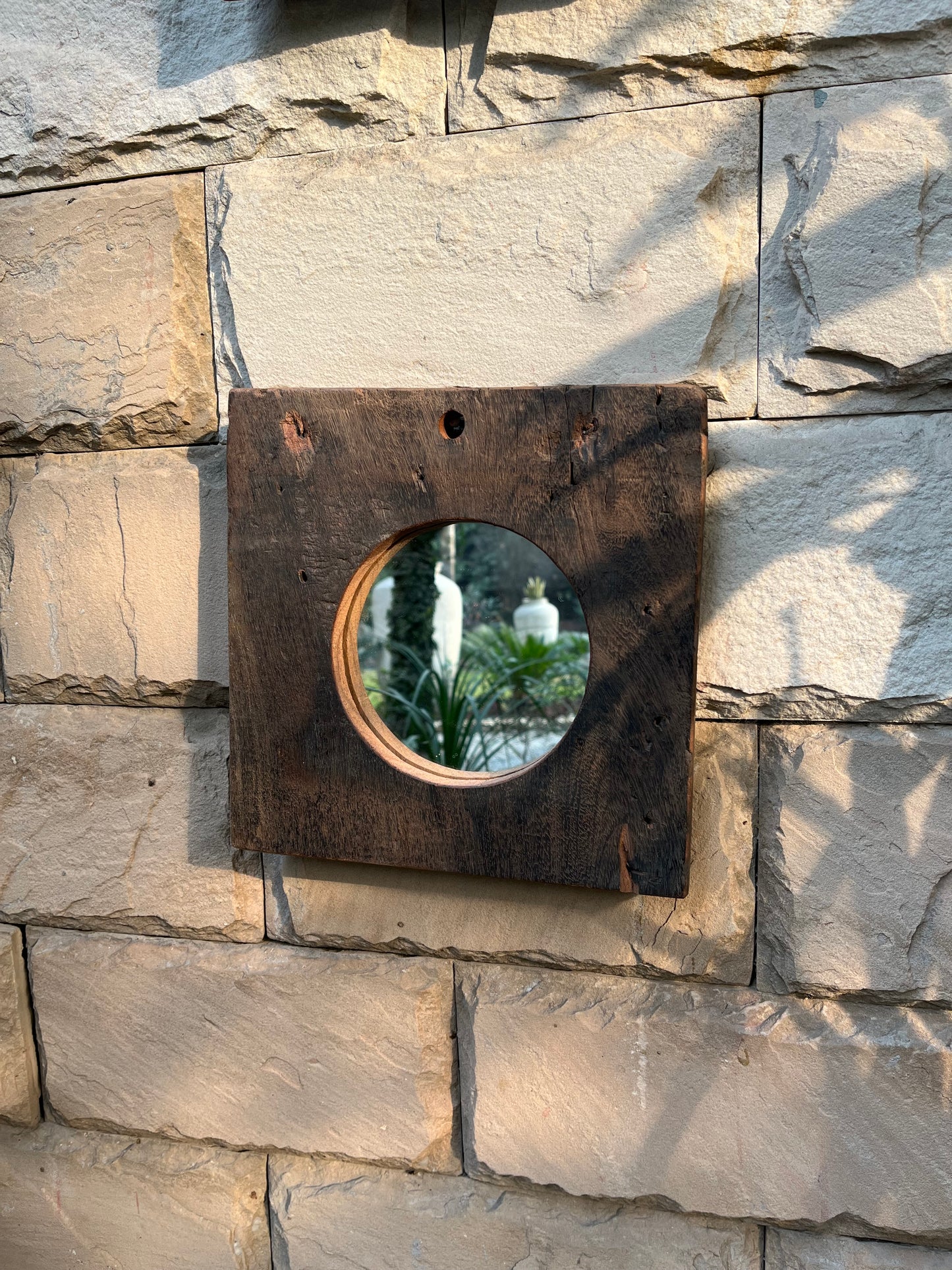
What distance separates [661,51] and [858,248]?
14.2 inches

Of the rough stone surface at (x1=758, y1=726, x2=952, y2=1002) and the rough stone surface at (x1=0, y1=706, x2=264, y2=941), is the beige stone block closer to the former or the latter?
the rough stone surface at (x1=0, y1=706, x2=264, y2=941)

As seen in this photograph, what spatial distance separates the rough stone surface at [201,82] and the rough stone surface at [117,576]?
456mm

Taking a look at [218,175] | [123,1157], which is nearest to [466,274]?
[218,175]

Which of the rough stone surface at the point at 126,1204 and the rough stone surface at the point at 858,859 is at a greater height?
the rough stone surface at the point at 858,859

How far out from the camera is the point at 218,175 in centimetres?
150

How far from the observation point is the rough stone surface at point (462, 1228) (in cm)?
148

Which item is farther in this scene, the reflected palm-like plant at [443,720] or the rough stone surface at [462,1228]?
the reflected palm-like plant at [443,720]

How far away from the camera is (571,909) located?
146cm

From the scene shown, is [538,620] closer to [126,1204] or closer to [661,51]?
[126,1204]

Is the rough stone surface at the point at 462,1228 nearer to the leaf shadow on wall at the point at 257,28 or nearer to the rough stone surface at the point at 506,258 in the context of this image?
the rough stone surface at the point at 506,258

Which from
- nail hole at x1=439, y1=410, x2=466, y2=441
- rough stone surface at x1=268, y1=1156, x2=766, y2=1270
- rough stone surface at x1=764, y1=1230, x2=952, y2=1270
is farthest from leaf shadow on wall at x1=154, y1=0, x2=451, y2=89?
rough stone surface at x1=764, y1=1230, x2=952, y2=1270

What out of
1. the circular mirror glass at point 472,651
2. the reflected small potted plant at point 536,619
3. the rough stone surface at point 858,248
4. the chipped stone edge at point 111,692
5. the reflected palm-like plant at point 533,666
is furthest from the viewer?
the reflected small potted plant at point 536,619

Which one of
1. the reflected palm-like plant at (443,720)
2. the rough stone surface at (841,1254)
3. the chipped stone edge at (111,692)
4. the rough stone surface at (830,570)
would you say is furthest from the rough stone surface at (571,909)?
the reflected palm-like plant at (443,720)

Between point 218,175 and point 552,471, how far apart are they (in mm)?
694
